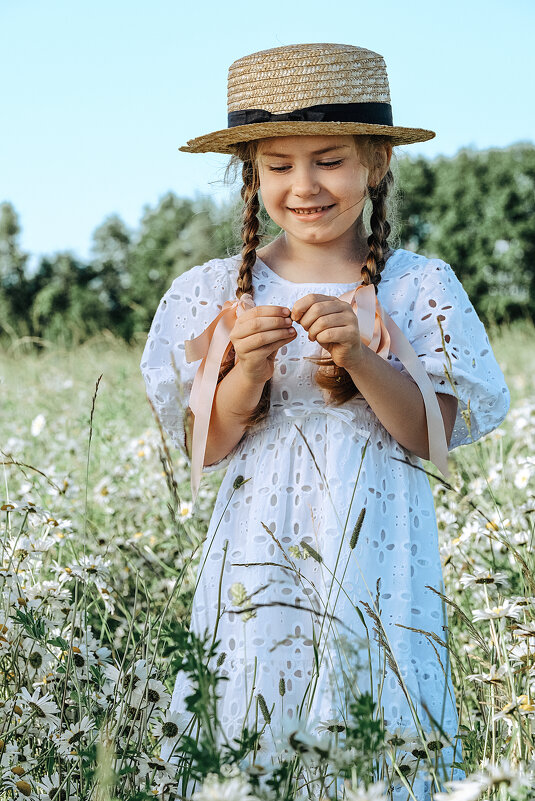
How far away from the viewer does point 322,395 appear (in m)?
2.07

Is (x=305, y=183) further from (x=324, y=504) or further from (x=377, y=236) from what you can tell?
(x=324, y=504)

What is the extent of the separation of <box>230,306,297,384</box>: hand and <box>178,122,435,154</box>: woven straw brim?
43 centimetres

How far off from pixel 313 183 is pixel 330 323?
413 millimetres

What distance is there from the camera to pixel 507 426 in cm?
480

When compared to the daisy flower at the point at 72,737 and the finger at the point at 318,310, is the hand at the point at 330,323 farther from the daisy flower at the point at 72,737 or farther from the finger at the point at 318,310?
the daisy flower at the point at 72,737

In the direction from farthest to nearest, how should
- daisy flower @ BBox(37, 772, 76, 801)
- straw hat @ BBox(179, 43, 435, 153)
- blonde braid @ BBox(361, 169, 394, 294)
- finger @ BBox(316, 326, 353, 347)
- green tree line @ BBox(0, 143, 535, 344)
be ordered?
green tree line @ BBox(0, 143, 535, 344) → blonde braid @ BBox(361, 169, 394, 294) → straw hat @ BBox(179, 43, 435, 153) → finger @ BBox(316, 326, 353, 347) → daisy flower @ BBox(37, 772, 76, 801)

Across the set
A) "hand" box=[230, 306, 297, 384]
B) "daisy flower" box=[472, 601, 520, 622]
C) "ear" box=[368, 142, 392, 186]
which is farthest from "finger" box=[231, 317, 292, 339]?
"daisy flower" box=[472, 601, 520, 622]

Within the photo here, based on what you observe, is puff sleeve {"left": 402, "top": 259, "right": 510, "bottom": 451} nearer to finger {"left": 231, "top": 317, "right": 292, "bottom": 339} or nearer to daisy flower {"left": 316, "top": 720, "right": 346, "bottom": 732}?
finger {"left": 231, "top": 317, "right": 292, "bottom": 339}

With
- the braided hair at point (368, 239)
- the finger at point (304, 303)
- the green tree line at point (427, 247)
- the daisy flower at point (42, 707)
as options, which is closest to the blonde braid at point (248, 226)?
the braided hair at point (368, 239)

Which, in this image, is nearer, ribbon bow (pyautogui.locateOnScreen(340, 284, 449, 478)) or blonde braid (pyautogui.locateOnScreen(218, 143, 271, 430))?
ribbon bow (pyautogui.locateOnScreen(340, 284, 449, 478))

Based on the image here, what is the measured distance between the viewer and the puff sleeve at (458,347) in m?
2.04

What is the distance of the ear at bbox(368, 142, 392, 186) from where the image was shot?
2.16m

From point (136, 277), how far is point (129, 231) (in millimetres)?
3877

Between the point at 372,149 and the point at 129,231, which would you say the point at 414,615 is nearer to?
the point at 372,149
